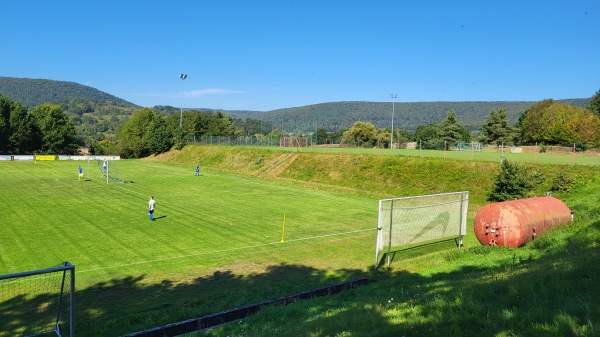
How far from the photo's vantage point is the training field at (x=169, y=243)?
13.1 metres

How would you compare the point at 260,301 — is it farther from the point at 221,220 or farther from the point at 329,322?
the point at 221,220

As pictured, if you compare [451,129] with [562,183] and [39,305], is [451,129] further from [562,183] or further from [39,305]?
[39,305]

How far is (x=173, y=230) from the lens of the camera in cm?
2308

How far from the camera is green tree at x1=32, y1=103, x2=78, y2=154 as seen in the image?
289ft

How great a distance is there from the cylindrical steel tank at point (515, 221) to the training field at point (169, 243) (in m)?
4.75

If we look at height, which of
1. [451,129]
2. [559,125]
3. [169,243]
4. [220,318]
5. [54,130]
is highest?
[559,125]

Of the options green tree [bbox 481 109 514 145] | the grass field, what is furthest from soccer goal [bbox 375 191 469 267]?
green tree [bbox 481 109 514 145]

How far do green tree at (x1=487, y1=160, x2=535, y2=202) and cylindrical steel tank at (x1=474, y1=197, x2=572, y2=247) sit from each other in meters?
12.8

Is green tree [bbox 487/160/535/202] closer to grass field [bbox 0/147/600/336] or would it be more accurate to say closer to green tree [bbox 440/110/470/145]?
grass field [bbox 0/147/600/336]

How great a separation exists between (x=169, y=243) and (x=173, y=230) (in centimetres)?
284

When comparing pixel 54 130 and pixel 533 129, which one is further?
pixel 533 129

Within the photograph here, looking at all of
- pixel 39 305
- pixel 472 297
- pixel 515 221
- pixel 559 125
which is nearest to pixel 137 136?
pixel 559 125

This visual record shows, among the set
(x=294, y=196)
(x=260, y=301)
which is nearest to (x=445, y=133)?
(x=294, y=196)

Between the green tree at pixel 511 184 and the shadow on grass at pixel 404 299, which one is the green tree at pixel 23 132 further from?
the green tree at pixel 511 184
